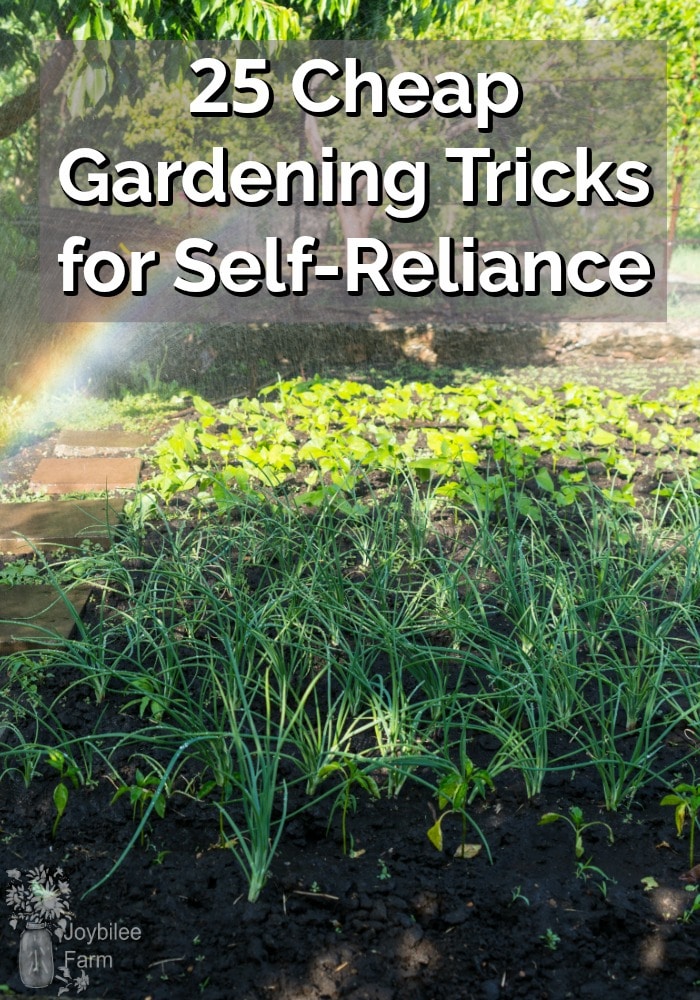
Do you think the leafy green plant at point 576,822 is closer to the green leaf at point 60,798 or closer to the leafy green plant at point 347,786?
the leafy green plant at point 347,786

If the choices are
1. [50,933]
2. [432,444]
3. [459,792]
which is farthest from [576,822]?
[432,444]

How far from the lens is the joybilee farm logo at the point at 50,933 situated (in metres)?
1.59

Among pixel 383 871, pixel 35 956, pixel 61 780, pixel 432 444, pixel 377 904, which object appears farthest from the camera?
pixel 432 444

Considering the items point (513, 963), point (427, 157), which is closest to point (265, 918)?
point (513, 963)

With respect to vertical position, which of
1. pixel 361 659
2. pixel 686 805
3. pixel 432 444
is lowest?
pixel 686 805

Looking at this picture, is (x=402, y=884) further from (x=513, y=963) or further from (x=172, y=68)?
(x=172, y=68)

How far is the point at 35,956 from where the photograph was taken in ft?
5.28

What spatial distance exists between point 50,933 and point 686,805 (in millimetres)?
1227

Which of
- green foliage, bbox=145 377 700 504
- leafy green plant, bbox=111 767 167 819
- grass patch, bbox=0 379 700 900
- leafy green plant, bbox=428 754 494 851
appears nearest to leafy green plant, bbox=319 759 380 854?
grass patch, bbox=0 379 700 900

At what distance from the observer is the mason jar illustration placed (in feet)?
5.17

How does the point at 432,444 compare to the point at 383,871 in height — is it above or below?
above

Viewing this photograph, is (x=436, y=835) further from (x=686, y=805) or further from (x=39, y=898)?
(x=39, y=898)

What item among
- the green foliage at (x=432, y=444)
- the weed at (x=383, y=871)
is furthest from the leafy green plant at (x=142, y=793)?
the green foliage at (x=432, y=444)

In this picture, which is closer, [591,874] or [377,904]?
[377,904]
